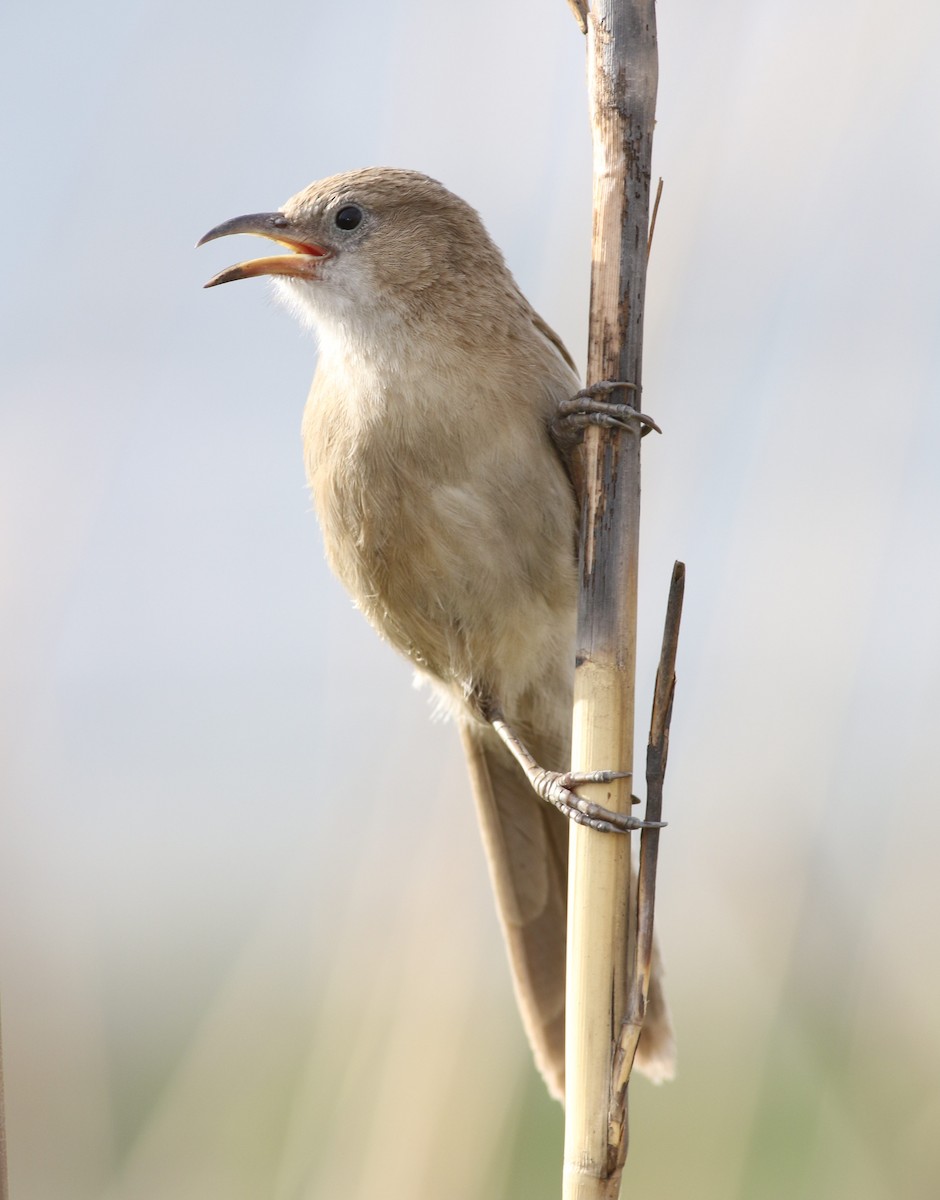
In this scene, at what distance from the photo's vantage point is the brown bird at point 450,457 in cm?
179

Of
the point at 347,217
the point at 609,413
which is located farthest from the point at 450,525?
the point at 347,217

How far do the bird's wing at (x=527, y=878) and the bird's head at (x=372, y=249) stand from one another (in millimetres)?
786

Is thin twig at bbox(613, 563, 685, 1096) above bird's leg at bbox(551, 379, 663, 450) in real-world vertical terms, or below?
below

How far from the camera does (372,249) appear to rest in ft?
6.27

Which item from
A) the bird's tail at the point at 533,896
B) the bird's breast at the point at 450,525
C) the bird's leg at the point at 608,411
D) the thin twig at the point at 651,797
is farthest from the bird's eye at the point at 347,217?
the thin twig at the point at 651,797

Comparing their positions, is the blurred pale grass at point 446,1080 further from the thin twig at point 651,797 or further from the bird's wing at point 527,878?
the thin twig at point 651,797

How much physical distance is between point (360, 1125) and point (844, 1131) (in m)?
0.91

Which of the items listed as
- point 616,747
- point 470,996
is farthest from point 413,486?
point 470,996

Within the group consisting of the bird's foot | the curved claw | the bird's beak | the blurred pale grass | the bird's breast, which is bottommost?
the blurred pale grass

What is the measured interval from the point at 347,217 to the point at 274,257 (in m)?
0.17

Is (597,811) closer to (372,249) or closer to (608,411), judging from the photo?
(608,411)

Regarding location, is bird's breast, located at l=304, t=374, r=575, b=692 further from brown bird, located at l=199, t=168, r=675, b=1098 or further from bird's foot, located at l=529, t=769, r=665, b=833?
bird's foot, located at l=529, t=769, r=665, b=833

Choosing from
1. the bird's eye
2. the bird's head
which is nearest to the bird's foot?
the bird's head

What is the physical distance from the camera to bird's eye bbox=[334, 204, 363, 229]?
1.94 m
